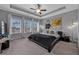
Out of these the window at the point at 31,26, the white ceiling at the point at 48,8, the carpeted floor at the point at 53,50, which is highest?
the white ceiling at the point at 48,8

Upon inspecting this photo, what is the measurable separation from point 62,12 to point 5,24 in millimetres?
1362

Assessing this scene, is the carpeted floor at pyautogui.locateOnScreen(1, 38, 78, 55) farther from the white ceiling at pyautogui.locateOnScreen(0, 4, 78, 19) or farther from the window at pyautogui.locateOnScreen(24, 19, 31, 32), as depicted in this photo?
the white ceiling at pyautogui.locateOnScreen(0, 4, 78, 19)

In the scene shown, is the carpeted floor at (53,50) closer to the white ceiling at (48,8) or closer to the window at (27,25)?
the window at (27,25)

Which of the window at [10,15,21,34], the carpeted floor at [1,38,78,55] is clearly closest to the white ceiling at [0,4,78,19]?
the window at [10,15,21,34]

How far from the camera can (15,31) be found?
1585mm

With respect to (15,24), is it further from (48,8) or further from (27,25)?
(48,8)

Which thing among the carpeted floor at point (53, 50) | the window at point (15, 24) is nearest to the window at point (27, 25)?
the window at point (15, 24)

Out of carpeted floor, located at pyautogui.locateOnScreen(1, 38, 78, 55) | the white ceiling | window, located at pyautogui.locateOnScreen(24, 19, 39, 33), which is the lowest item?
carpeted floor, located at pyautogui.locateOnScreen(1, 38, 78, 55)

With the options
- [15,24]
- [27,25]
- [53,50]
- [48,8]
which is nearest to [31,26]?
[27,25]

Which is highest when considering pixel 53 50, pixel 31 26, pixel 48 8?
pixel 48 8

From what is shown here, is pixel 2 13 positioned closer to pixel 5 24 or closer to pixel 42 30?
pixel 5 24

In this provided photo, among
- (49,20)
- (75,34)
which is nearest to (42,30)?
(49,20)

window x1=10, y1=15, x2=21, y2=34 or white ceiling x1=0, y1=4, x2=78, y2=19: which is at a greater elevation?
white ceiling x1=0, y1=4, x2=78, y2=19
